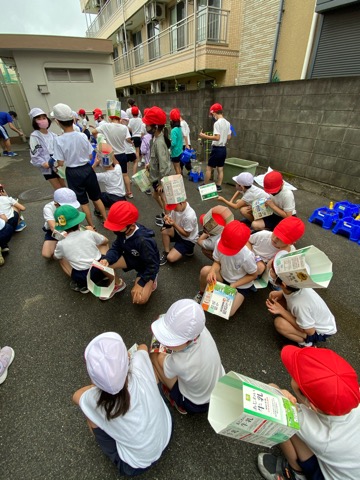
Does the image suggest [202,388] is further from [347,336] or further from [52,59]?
[52,59]

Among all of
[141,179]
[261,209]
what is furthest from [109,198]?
[261,209]

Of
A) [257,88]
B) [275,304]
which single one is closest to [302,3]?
[257,88]

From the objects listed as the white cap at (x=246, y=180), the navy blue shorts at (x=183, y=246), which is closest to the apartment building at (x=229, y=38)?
the white cap at (x=246, y=180)

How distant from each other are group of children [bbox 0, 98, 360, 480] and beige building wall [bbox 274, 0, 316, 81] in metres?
4.96

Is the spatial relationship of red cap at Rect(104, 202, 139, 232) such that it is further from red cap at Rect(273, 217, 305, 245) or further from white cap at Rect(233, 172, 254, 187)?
white cap at Rect(233, 172, 254, 187)

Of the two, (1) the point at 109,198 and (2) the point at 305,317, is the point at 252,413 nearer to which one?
(2) the point at 305,317

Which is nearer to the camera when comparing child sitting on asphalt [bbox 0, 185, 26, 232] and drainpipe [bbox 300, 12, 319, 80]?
child sitting on asphalt [bbox 0, 185, 26, 232]

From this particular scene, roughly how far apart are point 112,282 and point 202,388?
149 cm

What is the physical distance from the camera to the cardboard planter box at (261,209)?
3217 millimetres

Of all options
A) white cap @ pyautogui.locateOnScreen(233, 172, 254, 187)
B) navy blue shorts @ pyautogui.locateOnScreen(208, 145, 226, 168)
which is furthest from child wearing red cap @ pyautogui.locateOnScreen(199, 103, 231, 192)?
white cap @ pyautogui.locateOnScreen(233, 172, 254, 187)

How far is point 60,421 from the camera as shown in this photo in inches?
64.9

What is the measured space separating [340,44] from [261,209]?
186 inches

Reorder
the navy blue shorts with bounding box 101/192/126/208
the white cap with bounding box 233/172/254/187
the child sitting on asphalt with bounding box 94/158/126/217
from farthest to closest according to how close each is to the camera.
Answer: the navy blue shorts with bounding box 101/192/126/208 < the child sitting on asphalt with bounding box 94/158/126/217 < the white cap with bounding box 233/172/254/187

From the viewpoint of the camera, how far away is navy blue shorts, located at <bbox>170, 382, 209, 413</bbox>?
1543 millimetres
